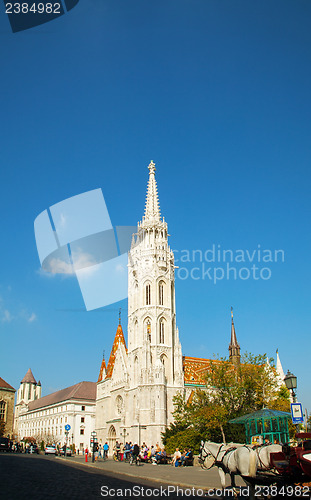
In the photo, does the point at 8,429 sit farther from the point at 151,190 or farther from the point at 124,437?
the point at 151,190

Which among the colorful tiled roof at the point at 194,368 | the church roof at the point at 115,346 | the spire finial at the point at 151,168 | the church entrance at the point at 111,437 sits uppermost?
the spire finial at the point at 151,168

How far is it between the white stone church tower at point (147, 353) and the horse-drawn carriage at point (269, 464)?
44078 millimetres

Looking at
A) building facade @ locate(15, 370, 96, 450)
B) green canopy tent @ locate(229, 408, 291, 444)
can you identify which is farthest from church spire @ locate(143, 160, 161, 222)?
building facade @ locate(15, 370, 96, 450)

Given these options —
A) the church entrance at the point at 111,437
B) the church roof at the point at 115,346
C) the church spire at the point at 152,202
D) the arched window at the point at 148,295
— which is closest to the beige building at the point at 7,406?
the church roof at the point at 115,346

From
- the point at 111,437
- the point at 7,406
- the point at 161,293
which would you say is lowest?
the point at 111,437

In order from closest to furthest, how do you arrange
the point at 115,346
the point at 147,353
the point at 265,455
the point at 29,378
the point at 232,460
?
the point at 265,455 < the point at 232,460 < the point at 147,353 < the point at 115,346 < the point at 29,378

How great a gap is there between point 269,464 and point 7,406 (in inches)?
4949

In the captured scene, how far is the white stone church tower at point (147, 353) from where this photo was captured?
56125mm

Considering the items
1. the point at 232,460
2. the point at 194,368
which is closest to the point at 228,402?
the point at 194,368

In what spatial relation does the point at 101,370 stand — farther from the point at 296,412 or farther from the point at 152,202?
the point at 296,412

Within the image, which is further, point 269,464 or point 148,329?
point 148,329

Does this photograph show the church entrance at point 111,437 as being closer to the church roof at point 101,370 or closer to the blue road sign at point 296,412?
the church roof at point 101,370

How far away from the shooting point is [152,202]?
71188 mm

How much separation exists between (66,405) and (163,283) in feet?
163
